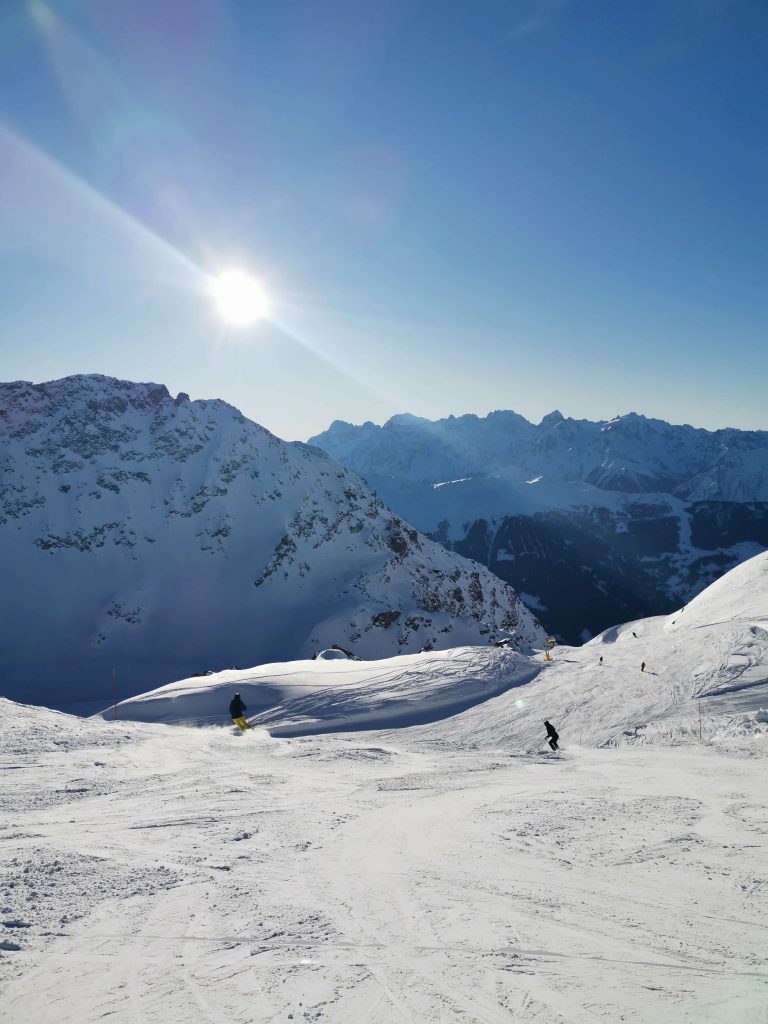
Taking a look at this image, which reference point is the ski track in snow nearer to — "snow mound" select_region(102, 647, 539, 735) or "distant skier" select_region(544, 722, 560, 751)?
"distant skier" select_region(544, 722, 560, 751)

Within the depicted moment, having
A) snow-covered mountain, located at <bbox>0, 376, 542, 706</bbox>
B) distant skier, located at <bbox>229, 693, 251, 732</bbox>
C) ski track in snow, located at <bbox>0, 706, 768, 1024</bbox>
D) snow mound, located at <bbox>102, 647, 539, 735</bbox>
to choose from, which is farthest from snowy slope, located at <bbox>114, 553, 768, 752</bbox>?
snow-covered mountain, located at <bbox>0, 376, 542, 706</bbox>

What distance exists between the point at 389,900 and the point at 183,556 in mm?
75540

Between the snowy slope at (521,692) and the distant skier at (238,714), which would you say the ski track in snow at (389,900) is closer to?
the snowy slope at (521,692)

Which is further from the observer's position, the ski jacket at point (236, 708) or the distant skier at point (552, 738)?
the ski jacket at point (236, 708)

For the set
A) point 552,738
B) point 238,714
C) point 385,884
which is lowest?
point 552,738

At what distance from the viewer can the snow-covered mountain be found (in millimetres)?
67188

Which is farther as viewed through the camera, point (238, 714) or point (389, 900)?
point (238, 714)

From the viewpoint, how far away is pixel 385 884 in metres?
6.44

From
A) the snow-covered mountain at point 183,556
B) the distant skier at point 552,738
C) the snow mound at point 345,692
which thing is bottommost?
the distant skier at point 552,738

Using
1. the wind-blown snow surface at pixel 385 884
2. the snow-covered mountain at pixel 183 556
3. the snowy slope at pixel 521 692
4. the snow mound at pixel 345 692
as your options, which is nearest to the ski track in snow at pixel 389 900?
the wind-blown snow surface at pixel 385 884

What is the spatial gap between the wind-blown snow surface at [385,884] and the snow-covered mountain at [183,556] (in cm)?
5361

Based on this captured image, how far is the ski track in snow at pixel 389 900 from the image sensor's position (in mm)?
4277

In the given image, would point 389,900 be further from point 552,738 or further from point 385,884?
point 552,738

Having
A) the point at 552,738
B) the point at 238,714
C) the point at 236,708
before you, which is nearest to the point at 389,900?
the point at 552,738
